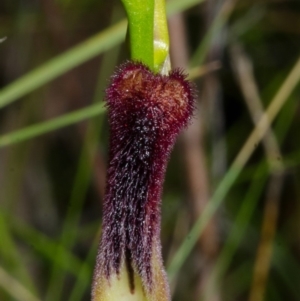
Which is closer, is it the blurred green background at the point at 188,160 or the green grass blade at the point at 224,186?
the green grass blade at the point at 224,186

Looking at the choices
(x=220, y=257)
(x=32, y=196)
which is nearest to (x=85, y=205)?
(x=32, y=196)

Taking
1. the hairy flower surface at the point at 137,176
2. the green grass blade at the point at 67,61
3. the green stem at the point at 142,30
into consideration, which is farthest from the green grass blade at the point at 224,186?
the green stem at the point at 142,30

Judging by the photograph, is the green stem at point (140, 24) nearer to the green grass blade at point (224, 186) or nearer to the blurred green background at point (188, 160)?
the green grass blade at point (224, 186)

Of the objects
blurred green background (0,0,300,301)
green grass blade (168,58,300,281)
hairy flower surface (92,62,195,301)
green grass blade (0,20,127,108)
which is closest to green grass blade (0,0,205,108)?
green grass blade (0,20,127,108)

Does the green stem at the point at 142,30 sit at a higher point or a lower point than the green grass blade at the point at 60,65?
lower

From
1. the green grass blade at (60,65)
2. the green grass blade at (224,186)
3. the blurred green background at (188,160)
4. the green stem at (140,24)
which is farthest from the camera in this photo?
the blurred green background at (188,160)

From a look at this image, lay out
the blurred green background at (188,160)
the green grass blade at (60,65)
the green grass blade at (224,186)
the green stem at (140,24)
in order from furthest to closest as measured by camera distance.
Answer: the blurred green background at (188,160), the green grass blade at (224,186), the green grass blade at (60,65), the green stem at (140,24)
